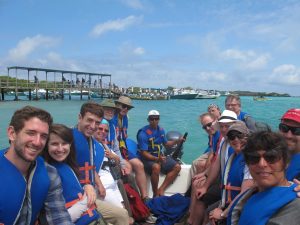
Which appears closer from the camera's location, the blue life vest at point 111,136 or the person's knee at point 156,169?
the blue life vest at point 111,136

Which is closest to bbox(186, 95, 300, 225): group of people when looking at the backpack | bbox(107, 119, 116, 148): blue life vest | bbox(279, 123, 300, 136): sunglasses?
bbox(279, 123, 300, 136): sunglasses

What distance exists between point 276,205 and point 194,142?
14.5 m

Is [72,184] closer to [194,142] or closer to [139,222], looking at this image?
[139,222]

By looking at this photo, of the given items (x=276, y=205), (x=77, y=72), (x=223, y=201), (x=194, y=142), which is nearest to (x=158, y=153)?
(x=223, y=201)

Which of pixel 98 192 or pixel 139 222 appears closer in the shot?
pixel 98 192

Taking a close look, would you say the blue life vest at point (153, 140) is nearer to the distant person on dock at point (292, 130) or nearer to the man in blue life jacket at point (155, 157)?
the man in blue life jacket at point (155, 157)

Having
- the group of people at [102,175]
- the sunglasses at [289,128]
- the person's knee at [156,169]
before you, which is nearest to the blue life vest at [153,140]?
the person's knee at [156,169]

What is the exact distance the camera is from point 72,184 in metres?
2.43

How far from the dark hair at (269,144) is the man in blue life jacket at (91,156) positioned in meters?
1.62

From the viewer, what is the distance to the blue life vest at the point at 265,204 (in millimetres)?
1474

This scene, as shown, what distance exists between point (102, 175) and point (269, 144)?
2197 millimetres

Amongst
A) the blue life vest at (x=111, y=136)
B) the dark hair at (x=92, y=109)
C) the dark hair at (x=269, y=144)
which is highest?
the dark hair at (x=92, y=109)

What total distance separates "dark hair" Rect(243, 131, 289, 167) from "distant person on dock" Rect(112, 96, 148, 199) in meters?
3.02

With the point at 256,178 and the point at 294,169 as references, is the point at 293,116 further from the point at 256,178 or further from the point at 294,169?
the point at 256,178
